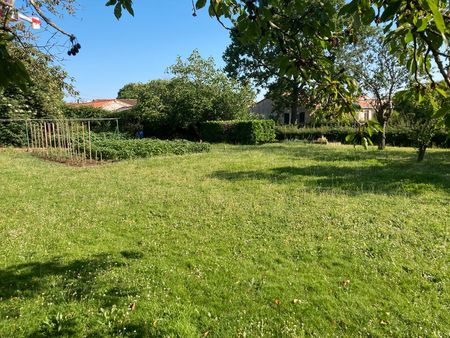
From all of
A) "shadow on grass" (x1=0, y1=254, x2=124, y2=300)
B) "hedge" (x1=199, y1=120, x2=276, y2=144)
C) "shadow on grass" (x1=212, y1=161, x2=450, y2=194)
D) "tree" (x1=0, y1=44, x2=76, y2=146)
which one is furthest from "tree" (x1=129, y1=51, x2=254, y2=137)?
"shadow on grass" (x1=0, y1=254, x2=124, y2=300)

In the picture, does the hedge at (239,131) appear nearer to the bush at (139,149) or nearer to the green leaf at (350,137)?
the bush at (139,149)

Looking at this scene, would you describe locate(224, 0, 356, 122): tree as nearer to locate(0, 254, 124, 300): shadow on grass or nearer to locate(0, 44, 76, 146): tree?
locate(0, 254, 124, 300): shadow on grass

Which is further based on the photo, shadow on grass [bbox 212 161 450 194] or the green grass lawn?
shadow on grass [bbox 212 161 450 194]

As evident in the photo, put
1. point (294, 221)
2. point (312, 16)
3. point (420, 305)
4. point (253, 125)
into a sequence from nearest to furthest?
point (312, 16) < point (420, 305) < point (294, 221) < point (253, 125)

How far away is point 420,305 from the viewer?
3340 mm

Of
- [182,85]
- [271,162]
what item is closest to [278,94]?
[182,85]

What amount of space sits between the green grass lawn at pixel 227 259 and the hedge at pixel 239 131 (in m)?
14.6

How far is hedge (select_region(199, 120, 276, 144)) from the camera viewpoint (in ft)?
75.2

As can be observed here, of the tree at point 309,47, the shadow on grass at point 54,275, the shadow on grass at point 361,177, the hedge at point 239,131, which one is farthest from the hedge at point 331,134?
the tree at point 309,47

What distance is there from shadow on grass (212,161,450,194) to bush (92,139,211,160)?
19.3 feet

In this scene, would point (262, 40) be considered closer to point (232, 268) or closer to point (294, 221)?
point (232, 268)

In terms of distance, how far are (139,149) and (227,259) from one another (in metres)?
12.0

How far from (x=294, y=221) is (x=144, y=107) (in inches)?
864

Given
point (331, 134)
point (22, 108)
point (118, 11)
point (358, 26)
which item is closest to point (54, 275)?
point (118, 11)
